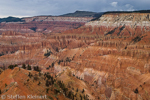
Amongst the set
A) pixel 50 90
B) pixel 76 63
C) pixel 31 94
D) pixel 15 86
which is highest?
pixel 15 86

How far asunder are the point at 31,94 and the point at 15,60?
88213 mm

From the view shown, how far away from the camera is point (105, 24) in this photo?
449 ft

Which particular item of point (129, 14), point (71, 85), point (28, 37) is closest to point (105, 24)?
point (129, 14)

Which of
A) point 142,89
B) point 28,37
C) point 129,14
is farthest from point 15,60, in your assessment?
point 129,14

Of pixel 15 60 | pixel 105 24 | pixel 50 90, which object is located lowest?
pixel 15 60

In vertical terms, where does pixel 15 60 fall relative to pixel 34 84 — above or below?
below

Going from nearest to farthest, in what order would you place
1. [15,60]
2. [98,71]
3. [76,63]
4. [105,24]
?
[98,71], [76,63], [15,60], [105,24]

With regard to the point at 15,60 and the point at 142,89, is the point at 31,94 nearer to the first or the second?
the point at 142,89

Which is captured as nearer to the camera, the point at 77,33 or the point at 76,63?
the point at 76,63

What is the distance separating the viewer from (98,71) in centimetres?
5581

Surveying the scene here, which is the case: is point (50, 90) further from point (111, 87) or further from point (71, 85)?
point (111, 87)

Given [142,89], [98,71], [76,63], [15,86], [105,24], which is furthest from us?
[105,24]

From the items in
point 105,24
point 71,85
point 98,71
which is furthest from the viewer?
point 105,24

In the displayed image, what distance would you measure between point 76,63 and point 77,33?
84.1 metres
